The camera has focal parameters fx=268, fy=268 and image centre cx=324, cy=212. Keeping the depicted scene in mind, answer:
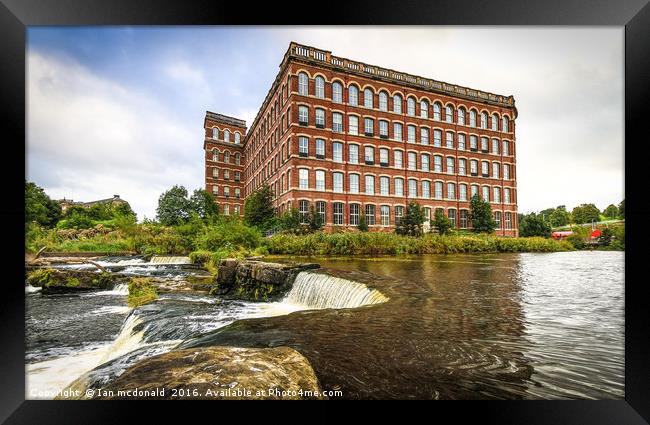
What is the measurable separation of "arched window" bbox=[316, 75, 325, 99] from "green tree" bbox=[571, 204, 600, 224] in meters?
12.7

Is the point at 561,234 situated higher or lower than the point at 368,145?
lower

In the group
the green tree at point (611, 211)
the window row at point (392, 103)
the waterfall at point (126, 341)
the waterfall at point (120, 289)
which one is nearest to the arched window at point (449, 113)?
the window row at point (392, 103)

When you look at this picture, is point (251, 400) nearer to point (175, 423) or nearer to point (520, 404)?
point (175, 423)

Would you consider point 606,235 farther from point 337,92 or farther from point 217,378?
point 337,92

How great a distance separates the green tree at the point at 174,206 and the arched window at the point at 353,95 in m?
10.3

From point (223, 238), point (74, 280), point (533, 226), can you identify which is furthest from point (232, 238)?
point (533, 226)

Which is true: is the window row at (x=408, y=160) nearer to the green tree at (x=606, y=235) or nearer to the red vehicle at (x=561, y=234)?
the red vehicle at (x=561, y=234)

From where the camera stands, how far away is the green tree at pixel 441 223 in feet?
33.5

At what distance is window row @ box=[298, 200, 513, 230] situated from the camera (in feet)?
34.1

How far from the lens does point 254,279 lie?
→ 6.32 meters

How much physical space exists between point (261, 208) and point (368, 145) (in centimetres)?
796

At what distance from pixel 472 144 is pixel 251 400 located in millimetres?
11482

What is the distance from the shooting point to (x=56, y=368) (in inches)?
114

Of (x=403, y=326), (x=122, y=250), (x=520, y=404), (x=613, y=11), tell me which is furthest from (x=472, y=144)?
(x=122, y=250)
